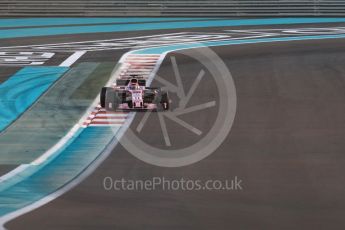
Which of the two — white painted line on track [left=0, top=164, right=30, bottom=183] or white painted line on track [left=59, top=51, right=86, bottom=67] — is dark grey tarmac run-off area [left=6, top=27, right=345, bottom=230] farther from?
white painted line on track [left=59, top=51, right=86, bottom=67]

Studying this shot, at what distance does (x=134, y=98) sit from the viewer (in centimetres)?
1393

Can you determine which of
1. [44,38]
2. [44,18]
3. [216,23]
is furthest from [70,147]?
[44,18]

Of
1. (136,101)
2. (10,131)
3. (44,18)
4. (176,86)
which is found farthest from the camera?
(44,18)

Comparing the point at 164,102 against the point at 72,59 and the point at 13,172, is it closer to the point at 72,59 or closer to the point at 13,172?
the point at 13,172

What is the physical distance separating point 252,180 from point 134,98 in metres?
4.84

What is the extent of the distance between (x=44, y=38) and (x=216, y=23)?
24.3 feet

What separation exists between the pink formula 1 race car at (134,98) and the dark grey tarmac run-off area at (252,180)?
91cm

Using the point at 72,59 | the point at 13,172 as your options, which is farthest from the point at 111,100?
the point at 72,59

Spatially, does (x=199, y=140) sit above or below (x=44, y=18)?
below

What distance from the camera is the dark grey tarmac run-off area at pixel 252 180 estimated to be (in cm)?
812

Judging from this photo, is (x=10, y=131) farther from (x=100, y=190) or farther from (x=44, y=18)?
(x=44, y=18)

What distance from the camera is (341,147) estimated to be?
1128cm

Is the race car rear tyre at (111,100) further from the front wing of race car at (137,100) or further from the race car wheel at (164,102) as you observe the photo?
the race car wheel at (164,102)

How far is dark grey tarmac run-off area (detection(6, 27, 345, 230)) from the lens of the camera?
8.12m
